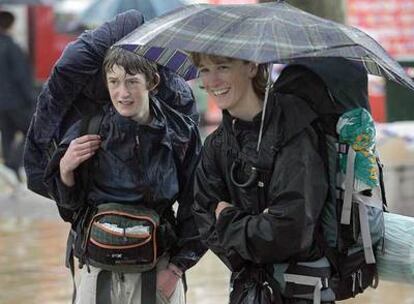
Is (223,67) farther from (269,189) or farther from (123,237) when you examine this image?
(123,237)

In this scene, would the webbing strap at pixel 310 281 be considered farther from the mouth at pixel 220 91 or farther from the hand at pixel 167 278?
the hand at pixel 167 278

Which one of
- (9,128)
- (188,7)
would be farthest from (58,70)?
(9,128)

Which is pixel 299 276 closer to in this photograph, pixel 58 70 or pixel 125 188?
pixel 125 188

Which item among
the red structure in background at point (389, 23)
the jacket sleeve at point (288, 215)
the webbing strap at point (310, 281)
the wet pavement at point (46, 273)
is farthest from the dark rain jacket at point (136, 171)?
the red structure in background at point (389, 23)

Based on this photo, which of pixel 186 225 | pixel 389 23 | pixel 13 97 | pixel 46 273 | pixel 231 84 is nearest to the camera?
pixel 231 84

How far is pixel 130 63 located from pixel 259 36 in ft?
2.54

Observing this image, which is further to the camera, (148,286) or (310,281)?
(148,286)

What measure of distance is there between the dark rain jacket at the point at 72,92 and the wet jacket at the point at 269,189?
0.72m

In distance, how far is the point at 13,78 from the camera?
13055 millimetres

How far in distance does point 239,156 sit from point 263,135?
0.39ft

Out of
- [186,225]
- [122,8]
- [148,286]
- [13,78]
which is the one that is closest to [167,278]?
[148,286]

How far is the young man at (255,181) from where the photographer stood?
3469 mm

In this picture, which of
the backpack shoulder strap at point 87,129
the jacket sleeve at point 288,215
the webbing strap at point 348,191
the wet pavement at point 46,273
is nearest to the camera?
the jacket sleeve at point 288,215

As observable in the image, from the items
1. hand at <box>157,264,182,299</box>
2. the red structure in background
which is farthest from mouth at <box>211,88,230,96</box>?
the red structure in background
